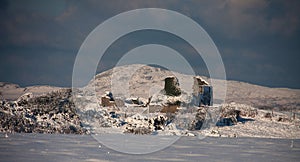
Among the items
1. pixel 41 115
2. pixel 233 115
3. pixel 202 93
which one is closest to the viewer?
pixel 41 115

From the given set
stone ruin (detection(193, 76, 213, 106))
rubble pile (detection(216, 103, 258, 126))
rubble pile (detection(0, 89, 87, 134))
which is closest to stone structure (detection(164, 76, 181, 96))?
stone ruin (detection(193, 76, 213, 106))

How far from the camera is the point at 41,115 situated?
90.1 ft

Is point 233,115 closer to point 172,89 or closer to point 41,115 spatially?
point 172,89

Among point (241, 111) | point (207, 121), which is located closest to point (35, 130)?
point (207, 121)

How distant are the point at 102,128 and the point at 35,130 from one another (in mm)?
5762

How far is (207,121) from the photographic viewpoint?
109 ft

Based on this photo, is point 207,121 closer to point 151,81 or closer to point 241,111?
point 241,111

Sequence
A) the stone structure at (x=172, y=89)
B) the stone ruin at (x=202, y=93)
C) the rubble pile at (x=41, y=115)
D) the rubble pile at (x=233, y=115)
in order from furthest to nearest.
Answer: the stone ruin at (x=202, y=93)
the stone structure at (x=172, y=89)
the rubble pile at (x=233, y=115)
the rubble pile at (x=41, y=115)

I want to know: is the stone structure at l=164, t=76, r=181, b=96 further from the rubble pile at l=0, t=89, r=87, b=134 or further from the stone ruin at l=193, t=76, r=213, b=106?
the rubble pile at l=0, t=89, r=87, b=134

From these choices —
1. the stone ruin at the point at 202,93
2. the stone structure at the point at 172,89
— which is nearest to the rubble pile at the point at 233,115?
the stone ruin at the point at 202,93

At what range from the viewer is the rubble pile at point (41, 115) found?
83.0ft

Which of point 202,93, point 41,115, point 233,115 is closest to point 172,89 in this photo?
point 202,93

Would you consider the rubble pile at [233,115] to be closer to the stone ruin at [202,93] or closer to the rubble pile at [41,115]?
the stone ruin at [202,93]

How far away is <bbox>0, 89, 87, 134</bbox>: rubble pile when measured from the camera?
25297mm
